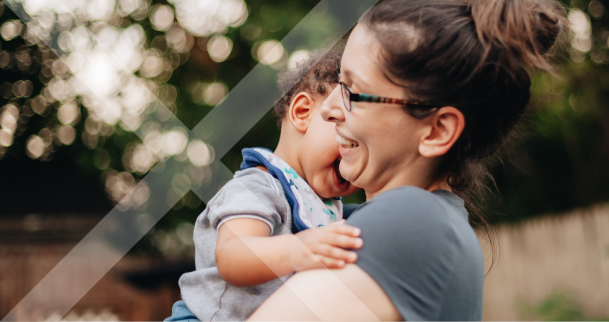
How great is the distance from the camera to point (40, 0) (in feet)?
16.5

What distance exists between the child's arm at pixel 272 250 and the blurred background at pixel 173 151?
2.38m

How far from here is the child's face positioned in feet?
5.28

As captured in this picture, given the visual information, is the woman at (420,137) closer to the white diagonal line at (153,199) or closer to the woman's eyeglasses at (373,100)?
the woman's eyeglasses at (373,100)

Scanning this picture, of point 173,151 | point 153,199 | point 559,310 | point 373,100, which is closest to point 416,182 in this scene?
point 373,100

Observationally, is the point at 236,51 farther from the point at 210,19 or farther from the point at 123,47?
the point at 123,47

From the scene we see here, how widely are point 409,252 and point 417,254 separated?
2 centimetres

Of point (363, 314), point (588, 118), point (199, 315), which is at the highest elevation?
point (363, 314)

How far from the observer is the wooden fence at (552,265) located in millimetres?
6160

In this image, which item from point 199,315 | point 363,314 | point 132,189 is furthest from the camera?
point 132,189

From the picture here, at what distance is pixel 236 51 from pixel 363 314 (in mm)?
4608

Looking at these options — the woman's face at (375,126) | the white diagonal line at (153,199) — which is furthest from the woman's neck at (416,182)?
the white diagonal line at (153,199)

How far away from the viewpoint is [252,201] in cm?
135

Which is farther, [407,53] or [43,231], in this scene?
[43,231]

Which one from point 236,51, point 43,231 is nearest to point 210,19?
point 236,51
